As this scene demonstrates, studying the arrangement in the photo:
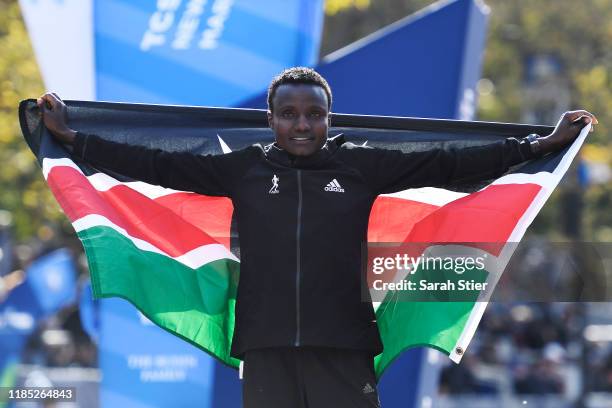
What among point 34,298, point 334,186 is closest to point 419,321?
point 334,186

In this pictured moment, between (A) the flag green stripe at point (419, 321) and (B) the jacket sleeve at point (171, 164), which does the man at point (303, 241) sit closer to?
(B) the jacket sleeve at point (171, 164)

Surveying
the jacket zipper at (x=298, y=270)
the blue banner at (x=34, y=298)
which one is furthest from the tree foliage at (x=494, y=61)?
the jacket zipper at (x=298, y=270)

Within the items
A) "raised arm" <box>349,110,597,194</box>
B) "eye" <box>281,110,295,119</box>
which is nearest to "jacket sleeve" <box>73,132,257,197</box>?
"eye" <box>281,110,295,119</box>

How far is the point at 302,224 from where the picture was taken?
475 centimetres

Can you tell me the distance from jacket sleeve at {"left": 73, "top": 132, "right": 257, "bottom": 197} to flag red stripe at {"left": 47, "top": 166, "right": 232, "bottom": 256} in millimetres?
251

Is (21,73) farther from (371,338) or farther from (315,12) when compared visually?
(371,338)

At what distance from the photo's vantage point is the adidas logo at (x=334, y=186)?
15.8 feet

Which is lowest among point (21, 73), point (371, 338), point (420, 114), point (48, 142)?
point (371, 338)

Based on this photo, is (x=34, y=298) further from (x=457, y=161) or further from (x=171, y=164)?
(x=457, y=161)

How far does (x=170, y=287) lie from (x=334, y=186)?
3.47 feet

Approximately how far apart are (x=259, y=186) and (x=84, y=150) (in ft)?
3.00

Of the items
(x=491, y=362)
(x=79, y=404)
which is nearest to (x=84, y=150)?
(x=79, y=404)

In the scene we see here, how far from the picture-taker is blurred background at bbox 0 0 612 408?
789 cm

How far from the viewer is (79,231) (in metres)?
5.41
